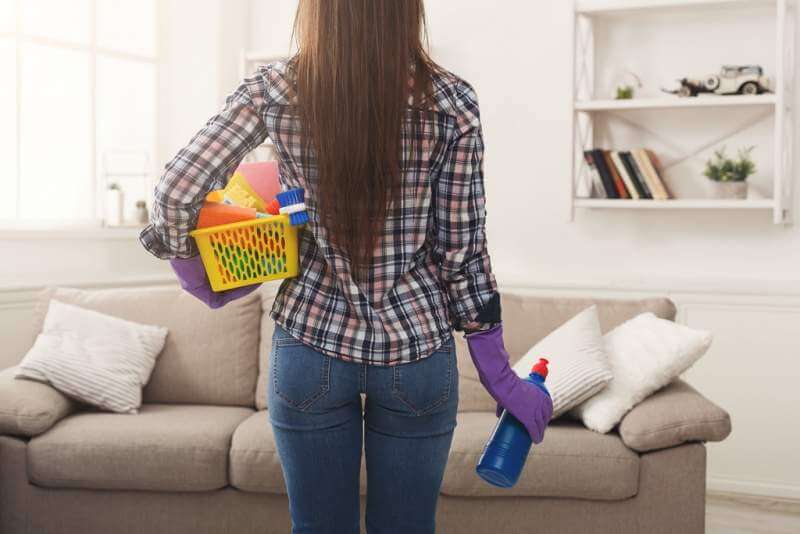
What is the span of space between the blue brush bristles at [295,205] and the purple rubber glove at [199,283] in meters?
0.18

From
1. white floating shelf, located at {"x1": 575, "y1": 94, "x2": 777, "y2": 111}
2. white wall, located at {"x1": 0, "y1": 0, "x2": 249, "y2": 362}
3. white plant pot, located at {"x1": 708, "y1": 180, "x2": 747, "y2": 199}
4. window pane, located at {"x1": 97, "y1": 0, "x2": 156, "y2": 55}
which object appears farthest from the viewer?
window pane, located at {"x1": 97, "y1": 0, "x2": 156, "y2": 55}

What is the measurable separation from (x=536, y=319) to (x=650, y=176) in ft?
3.03

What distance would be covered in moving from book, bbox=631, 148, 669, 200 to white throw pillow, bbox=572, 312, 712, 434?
0.99m

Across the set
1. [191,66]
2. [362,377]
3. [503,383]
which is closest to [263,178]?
[362,377]

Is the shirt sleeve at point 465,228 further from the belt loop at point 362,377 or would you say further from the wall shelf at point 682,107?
the wall shelf at point 682,107

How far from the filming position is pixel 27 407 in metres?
2.66

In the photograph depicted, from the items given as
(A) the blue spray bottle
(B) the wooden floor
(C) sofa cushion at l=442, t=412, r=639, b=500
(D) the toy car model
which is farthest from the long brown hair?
(D) the toy car model

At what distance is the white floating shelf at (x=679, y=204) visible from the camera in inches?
136

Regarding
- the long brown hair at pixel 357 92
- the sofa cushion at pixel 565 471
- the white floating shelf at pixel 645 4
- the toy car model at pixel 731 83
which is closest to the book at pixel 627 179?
the toy car model at pixel 731 83

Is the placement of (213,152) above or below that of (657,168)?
below

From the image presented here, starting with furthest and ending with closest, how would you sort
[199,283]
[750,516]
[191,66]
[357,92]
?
[191,66], [750,516], [199,283], [357,92]

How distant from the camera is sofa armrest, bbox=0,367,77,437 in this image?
104 inches

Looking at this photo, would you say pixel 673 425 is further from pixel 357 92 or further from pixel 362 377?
pixel 357 92

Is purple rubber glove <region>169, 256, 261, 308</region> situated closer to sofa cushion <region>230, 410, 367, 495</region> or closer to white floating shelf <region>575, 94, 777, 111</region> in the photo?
sofa cushion <region>230, 410, 367, 495</region>
